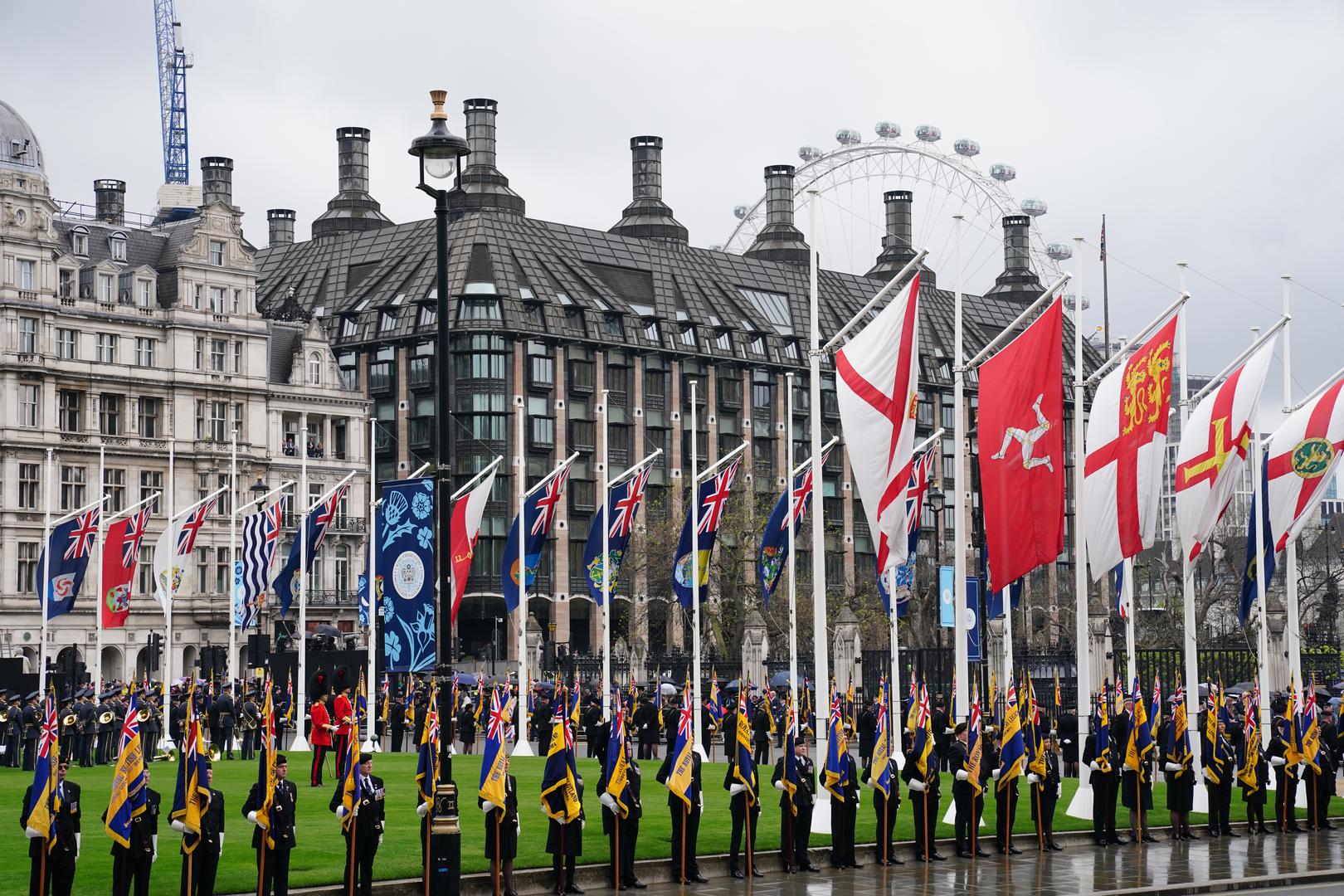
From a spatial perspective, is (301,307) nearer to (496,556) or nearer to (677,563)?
(496,556)

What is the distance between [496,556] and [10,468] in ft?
86.2

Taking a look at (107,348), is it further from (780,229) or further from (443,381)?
(443,381)

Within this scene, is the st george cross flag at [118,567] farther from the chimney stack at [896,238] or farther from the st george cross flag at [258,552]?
the chimney stack at [896,238]

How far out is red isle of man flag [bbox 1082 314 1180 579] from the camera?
33.7 m

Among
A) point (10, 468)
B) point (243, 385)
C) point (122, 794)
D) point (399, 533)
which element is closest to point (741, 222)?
point (243, 385)

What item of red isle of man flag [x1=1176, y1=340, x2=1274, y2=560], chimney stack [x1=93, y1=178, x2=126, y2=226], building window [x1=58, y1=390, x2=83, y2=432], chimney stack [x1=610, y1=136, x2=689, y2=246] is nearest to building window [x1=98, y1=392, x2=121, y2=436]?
building window [x1=58, y1=390, x2=83, y2=432]

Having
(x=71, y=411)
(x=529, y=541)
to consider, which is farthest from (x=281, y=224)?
(x=529, y=541)

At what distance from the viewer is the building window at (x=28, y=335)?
81.8 m

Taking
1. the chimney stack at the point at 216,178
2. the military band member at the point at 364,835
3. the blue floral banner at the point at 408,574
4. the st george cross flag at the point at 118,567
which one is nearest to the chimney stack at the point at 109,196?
the chimney stack at the point at 216,178

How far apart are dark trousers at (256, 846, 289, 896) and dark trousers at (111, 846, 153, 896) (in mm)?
137

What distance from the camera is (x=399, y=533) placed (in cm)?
3341

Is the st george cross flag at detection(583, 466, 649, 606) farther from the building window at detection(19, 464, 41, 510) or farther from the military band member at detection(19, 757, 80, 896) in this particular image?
the building window at detection(19, 464, 41, 510)

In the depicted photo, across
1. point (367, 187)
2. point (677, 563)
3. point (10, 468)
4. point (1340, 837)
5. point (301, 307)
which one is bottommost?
point (1340, 837)

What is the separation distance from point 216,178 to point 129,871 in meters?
88.1
